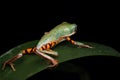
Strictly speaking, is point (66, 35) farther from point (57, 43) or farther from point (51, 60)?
point (51, 60)

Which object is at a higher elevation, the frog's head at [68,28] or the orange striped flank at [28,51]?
the frog's head at [68,28]

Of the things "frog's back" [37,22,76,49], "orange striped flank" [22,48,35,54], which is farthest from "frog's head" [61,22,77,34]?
"orange striped flank" [22,48,35,54]

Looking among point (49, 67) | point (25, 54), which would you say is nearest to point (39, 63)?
point (49, 67)

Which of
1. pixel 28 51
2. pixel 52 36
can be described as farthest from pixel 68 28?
pixel 28 51

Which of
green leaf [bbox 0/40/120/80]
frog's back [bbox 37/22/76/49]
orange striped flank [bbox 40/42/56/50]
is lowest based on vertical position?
green leaf [bbox 0/40/120/80]

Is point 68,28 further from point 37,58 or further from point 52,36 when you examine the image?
point 37,58

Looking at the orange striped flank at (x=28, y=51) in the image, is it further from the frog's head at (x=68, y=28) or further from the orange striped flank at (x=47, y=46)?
the frog's head at (x=68, y=28)

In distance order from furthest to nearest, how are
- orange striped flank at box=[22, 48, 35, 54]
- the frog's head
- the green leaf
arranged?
the frog's head < orange striped flank at box=[22, 48, 35, 54] < the green leaf

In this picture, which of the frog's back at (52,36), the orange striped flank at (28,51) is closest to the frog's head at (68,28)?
the frog's back at (52,36)

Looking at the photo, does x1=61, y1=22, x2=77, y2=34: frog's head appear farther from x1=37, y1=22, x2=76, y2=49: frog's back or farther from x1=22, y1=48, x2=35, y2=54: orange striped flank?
x1=22, y1=48, x2=35, y2=54: orange striped flank
